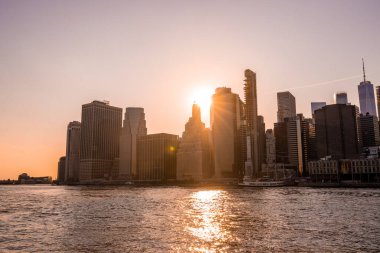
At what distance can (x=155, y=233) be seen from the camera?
54781 millimetres

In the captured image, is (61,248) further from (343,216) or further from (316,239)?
(343,216)

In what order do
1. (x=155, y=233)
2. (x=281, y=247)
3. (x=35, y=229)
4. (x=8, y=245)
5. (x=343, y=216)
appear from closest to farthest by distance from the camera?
(x=281, y=247) < (x=8, y=245) < (x=155, y=233) < (x=35, y=229) < (x=343, y=216)

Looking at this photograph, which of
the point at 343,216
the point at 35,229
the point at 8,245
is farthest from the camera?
the point at 343,216

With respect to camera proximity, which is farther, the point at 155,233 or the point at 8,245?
the point at 155,233

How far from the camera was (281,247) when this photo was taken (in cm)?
4400

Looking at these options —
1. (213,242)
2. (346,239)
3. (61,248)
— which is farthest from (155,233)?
(346,239)

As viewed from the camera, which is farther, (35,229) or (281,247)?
(35,229)

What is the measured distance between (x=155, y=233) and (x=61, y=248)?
15.2 meters

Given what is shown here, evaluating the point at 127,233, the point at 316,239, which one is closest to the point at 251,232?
the point at 316,239

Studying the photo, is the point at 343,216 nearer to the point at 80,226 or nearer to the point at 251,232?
the point at 251,232

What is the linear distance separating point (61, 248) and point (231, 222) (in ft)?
113

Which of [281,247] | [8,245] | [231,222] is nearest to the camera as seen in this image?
[281,247]

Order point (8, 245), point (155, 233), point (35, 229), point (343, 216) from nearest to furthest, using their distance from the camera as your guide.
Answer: point (8, 245) < point (155, 233) < point (35, 229) < point (343, 216)

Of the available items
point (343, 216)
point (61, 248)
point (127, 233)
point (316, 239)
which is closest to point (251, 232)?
point (316, 239)
